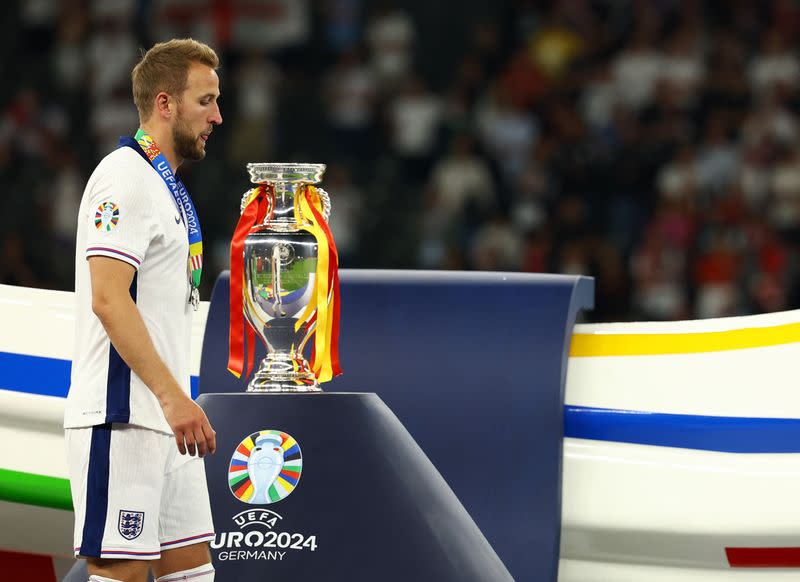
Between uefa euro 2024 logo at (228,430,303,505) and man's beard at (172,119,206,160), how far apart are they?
0.64 meters

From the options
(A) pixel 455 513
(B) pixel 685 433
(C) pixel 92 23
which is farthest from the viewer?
(C) pixel 92 23

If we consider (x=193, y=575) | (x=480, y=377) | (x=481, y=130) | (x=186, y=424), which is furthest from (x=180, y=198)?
(x=481, y=130)

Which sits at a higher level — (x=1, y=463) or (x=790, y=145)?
(x=790, y=145)

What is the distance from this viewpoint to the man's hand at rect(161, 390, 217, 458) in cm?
228

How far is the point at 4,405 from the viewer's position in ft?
11.6

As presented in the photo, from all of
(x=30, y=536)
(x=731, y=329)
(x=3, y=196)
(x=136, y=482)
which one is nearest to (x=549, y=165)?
(x=3, y=196)

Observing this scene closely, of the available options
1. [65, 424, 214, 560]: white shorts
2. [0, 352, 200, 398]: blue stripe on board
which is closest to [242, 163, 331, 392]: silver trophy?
[65, 424, 214, 560]: white shorts

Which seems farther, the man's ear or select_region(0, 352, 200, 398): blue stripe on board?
select_region(0, 352, 200, 398): blue stripe on board

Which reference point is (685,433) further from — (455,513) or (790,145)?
(790,145)

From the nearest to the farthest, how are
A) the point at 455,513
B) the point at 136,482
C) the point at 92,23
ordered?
the point at 136,482
the point at 455,513
the point at 92,23

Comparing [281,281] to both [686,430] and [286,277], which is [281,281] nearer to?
[286,277]

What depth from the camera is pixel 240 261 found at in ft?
9.68

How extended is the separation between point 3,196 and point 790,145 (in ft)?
14.6

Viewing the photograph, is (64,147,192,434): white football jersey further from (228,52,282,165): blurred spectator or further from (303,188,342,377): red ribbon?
(228,52,282,165): blurred spectator
